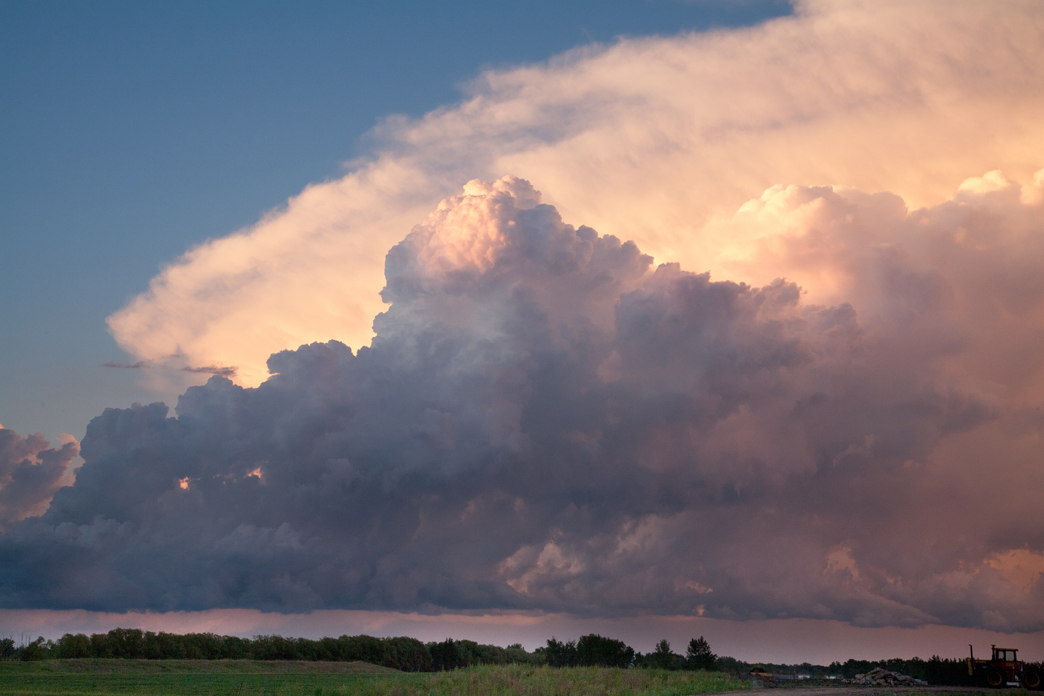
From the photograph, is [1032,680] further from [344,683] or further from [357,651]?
[357,651]

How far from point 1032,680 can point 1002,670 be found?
12.8 ft

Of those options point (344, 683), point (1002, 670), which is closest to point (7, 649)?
point (344, 683)

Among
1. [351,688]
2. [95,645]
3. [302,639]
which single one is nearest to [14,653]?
[95,645]

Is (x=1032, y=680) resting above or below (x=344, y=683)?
above

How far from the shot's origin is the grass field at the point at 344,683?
215 ft

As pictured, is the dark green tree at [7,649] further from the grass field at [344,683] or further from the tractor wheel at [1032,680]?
the tractor wheel at [1032,680]

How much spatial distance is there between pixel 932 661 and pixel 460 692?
117 m

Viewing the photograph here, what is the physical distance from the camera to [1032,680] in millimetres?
80500

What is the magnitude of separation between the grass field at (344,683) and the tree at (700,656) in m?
51.7

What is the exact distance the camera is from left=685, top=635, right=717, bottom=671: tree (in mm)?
144375

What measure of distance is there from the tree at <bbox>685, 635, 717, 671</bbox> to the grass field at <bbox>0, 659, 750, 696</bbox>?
51670mm

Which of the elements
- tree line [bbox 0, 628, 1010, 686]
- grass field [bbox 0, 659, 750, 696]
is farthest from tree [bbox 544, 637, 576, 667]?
grass field [bbox 0, 659, 750, 696]

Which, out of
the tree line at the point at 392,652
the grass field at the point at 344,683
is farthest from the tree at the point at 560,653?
the grass field at the point at 344,683

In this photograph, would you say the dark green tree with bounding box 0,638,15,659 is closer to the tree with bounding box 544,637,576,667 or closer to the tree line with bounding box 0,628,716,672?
the tree line with bounding box 0,628,716,672
